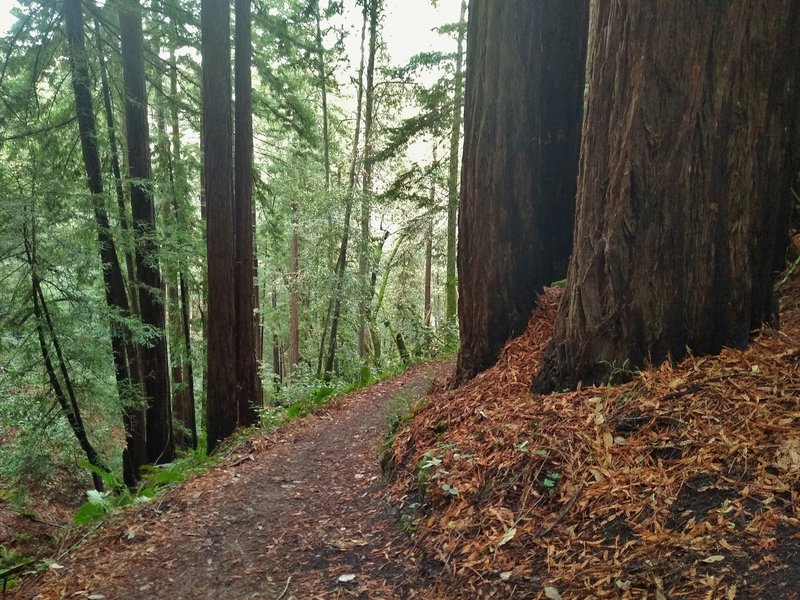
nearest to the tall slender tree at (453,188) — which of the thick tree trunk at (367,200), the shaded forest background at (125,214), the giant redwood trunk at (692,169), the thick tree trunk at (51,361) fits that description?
the shaded forest background at (125,214)

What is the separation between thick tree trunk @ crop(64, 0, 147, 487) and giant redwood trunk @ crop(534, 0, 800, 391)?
6533 millimetres

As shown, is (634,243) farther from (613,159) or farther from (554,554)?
(554,554)

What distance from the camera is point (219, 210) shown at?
7.40 metres

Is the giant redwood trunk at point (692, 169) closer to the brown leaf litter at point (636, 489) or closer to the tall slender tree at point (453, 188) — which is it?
the brown leaf litter at point (636, 489)

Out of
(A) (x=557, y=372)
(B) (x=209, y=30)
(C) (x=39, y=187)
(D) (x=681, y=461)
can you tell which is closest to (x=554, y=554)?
(D) (x=681, y=461)

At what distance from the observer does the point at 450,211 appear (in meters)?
12.7

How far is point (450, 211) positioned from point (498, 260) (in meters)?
8.56

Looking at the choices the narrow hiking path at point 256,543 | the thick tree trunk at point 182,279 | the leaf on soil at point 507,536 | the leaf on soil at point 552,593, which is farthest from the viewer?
the thick tree trunk at point 182,279

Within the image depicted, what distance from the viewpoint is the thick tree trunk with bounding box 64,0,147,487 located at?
735cm

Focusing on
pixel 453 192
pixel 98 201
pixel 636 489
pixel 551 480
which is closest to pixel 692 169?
pixel 636 489

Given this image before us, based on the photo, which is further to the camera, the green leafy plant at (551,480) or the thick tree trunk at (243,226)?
the thick tree trunk at (243,226)

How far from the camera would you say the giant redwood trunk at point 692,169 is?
103 inches

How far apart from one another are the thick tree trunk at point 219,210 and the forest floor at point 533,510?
11.1ft

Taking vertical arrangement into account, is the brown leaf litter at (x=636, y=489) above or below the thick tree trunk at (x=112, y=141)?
below
